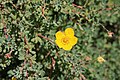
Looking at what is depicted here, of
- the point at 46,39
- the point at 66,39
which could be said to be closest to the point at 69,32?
the point at 66,39

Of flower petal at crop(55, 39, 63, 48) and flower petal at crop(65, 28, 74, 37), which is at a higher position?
flower petal at crop(65, 28, 74, 37)

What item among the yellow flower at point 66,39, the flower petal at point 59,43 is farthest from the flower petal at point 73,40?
the flower petal at point 59,43

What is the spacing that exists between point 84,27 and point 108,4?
0.43 m

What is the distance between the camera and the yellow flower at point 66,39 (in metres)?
2.90

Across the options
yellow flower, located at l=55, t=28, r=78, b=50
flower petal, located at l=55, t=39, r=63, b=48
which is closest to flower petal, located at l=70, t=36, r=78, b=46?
yellow flower, located at l=55, t=28, r=78, b=50

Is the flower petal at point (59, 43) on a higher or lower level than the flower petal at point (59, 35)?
lower

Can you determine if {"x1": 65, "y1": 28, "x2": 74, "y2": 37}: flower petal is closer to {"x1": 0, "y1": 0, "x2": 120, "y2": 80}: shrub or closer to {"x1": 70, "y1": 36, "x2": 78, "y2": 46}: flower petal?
{"x1": 70, "y1": 36, "x2": 78, "y2": 46}: flower petal

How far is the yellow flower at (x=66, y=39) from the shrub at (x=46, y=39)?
7 centimetres

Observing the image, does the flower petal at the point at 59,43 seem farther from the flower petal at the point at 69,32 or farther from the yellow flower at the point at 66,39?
the flower petal at the point at 69,32

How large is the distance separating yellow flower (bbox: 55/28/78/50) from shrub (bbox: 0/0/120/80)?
7 cm

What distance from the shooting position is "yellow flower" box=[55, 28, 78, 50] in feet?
9.52

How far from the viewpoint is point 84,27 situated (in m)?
3.40

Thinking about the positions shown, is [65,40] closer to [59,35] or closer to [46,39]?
[59,35]

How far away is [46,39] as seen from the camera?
3.05m
